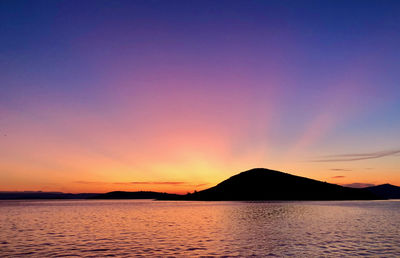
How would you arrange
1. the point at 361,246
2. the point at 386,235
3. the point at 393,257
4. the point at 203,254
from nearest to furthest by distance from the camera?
the point at 393,257 → the point at 203,254 → the point at 361,246 → the point at 386,235

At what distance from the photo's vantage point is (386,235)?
5566 centimetres

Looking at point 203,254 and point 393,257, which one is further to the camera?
point 203,254

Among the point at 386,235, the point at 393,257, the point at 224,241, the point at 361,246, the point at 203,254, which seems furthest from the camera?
the point at 386,235

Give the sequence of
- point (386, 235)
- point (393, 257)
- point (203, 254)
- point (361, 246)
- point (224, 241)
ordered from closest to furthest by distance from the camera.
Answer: point (393, 257) → point (203, 254) → point (361, 246) → point (224, 241) → point (386, 235)

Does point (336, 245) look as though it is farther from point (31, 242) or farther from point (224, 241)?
point (31, 242)

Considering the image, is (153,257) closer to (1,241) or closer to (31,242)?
(31,242)

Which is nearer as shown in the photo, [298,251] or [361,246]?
[298,251]

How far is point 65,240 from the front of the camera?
51312 millimetres

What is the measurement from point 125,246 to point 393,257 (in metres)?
32.4

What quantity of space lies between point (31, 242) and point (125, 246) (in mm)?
15355

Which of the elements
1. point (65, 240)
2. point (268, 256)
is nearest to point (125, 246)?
point (65, 240)

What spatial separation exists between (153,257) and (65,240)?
821 inches

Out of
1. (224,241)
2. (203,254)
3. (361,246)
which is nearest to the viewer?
(203,254)

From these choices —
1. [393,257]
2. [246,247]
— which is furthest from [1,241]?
[393,257]
